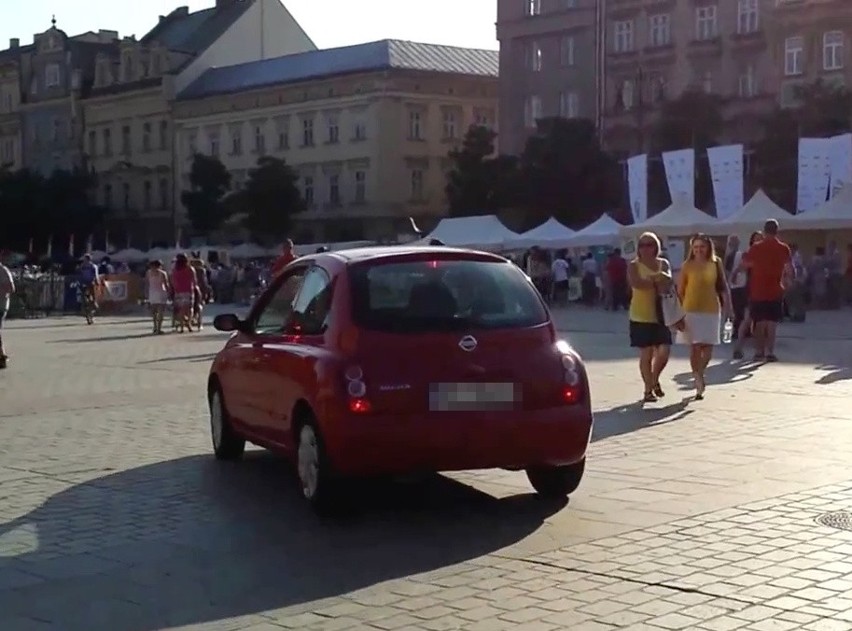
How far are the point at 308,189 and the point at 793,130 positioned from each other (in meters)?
34.2

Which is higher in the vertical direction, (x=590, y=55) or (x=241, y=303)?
(x=590, y=55)

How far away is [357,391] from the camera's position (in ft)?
27.7

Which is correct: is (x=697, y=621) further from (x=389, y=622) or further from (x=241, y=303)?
(x=241, y=303)

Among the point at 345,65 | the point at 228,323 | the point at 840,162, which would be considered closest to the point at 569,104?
the point at 345,65

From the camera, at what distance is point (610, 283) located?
134 ft

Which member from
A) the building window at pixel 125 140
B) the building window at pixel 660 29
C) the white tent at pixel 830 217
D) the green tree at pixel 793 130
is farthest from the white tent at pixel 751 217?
the building window at pixel 125 140

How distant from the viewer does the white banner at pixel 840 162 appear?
122 ft

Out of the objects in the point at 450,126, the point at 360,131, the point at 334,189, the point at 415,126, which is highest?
the point at 450,126

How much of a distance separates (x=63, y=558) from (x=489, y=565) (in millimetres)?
2330

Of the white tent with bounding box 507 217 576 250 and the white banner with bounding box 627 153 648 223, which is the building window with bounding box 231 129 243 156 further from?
the white banner with bounding box 627 153 648 223

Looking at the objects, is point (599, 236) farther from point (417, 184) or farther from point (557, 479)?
point (557, 479)

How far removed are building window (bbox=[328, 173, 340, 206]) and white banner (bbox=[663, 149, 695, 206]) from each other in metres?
38.8

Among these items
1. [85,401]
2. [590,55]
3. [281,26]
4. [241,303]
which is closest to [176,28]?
[281,26]

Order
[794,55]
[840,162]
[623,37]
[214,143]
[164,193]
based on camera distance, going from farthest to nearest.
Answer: [164,193]
[214,143]
[623,37]
[794,55]
[840,162]
